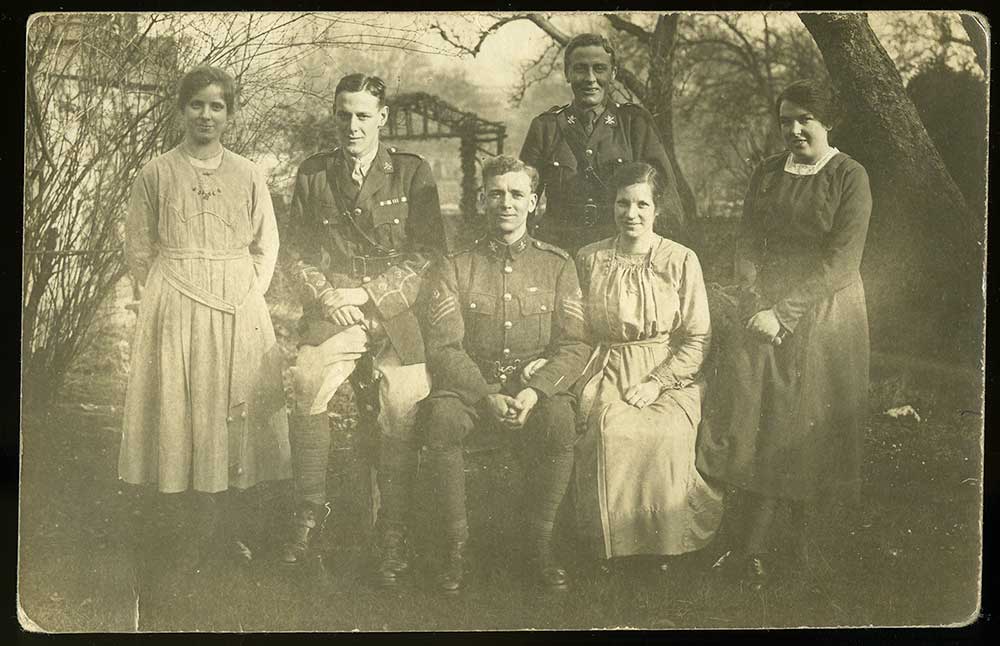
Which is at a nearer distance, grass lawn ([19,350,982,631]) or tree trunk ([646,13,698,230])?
grass lawn ([19,350,982,631])

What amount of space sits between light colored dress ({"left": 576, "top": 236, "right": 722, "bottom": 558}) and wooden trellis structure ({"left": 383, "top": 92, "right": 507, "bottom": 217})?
688 mm

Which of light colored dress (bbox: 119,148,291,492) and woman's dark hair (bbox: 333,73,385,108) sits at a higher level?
woman's dark hair (bbox: 333,73,385,108)

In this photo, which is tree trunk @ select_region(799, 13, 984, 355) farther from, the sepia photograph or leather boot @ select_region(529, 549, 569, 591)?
leather boot @ select_region(529, 549, 569, 591)

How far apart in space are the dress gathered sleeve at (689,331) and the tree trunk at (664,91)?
1.25 feet

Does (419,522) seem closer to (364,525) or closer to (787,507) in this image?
(364,525)

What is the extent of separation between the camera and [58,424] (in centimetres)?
478

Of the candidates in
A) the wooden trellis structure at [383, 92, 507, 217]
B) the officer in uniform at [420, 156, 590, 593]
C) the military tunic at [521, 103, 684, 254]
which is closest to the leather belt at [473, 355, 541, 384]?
the officer in uniform at [420, 156, 590, 593]

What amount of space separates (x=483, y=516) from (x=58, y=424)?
2189 mm

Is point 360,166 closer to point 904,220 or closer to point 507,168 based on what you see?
point 507,168

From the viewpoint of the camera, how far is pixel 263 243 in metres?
4.77

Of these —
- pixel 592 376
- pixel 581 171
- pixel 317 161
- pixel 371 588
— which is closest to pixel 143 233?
pixel 317 161

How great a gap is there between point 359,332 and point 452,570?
1.28 meters

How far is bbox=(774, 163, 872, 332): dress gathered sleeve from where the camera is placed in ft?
15.8

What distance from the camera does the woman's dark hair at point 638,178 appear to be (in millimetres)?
4816
